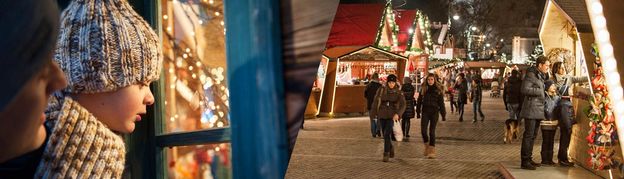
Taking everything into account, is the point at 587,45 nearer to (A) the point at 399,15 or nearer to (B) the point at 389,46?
(B) the point at 389,46

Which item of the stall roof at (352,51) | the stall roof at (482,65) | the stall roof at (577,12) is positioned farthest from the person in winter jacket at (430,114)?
the stall roof at (482,65)

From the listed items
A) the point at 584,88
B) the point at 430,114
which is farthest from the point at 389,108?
the point at 584,88

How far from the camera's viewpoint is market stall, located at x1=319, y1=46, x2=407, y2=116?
1952cm

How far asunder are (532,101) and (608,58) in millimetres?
7418

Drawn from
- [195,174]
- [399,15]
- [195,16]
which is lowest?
[195,174]

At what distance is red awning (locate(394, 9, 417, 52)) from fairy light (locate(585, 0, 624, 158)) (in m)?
22.3

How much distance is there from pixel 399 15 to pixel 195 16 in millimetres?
24220

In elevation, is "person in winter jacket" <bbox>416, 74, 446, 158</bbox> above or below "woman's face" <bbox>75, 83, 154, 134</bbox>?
below

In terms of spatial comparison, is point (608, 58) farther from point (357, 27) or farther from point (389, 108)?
point (357, 27)

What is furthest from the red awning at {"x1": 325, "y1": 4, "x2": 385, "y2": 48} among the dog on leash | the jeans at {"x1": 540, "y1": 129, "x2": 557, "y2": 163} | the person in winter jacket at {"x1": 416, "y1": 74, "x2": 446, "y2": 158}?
the jeans at {"x1": 540, "y1": 129, "x2": 557, "y2": 163}

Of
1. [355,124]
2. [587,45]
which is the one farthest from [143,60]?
[355,124]

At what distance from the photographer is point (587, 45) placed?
7.24 metres

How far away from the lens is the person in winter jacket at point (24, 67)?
77 cm

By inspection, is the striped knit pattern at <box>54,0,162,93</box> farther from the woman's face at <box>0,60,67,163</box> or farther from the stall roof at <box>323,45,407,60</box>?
the stall roof at <box>323,45,407,60</box>
